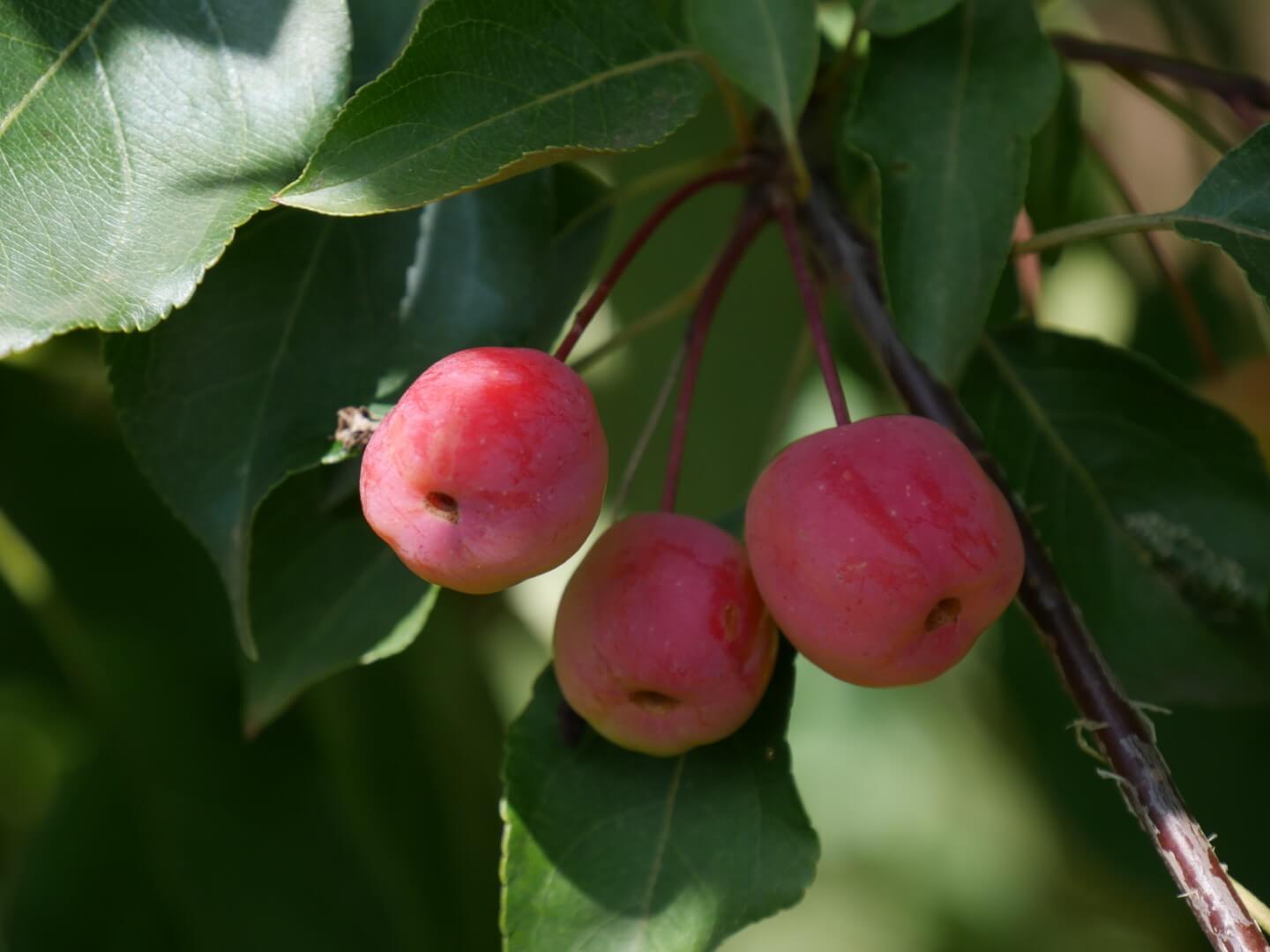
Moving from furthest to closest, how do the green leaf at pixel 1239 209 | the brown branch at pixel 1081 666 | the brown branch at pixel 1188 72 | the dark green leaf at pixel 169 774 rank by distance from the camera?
the dark green leaf at pixel 169 774 → the brown branch at pixel 1188 72 → the green leaf at pixel 1239 209 → the brown branch at pixel 1081 666

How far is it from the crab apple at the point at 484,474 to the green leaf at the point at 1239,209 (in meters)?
0.33

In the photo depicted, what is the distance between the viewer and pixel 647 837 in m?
0.65

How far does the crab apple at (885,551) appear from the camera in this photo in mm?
532

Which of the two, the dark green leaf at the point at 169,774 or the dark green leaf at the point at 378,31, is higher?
the dark green leaf at the point at 378,31

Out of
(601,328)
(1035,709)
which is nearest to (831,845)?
(1035,709)

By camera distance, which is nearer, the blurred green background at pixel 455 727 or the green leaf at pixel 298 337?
the green leaf at pixel 298 337

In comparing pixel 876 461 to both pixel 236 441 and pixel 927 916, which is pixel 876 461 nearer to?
pixel 236 441

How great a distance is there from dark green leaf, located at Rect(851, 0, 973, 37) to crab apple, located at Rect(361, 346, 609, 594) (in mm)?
320

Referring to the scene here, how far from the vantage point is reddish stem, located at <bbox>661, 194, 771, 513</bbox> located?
690mm

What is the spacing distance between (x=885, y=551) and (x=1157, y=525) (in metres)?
0.37

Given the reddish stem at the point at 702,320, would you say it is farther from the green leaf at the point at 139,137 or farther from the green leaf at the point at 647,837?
the green leaf at the point at 139,137

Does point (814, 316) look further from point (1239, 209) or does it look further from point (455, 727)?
point (455, 727)

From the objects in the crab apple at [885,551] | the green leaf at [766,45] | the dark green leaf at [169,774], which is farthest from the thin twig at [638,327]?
the dark green leaf at [169,774]

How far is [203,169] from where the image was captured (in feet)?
1.94
